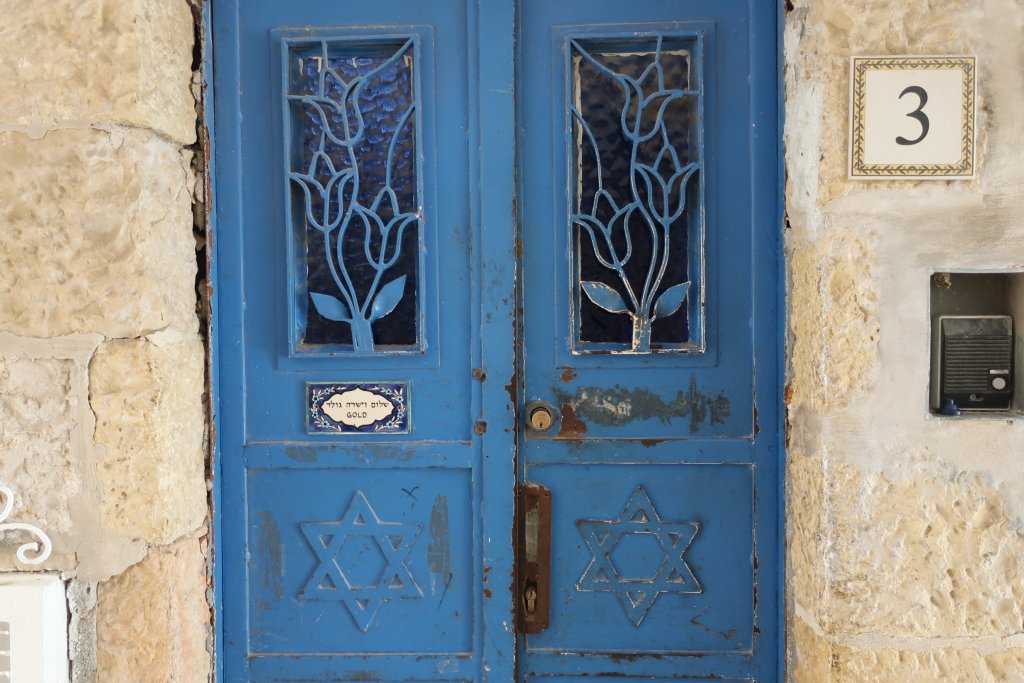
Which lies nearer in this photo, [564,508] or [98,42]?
[98,42]

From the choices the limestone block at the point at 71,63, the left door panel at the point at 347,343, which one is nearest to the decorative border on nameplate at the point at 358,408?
the left door panel at the point at 347,343

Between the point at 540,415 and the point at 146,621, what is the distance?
1056 millimetres

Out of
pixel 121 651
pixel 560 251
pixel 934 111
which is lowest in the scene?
pixel 121 651

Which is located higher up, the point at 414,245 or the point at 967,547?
the point at 414,245

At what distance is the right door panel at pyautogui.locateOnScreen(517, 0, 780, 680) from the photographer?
1.77 meters

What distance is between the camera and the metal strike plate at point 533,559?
71.8 inches

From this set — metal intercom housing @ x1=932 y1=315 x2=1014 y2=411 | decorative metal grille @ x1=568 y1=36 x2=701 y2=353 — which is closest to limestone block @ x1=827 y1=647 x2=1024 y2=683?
metal intercom housing @ x1=932 y1=315 x2=1014 y2=411

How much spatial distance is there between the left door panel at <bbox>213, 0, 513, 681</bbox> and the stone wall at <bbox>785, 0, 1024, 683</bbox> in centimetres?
82

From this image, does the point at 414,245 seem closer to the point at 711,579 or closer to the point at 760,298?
the point at 760,298

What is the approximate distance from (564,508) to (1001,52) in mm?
1434

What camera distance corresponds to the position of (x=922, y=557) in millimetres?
1575

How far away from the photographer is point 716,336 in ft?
5.87

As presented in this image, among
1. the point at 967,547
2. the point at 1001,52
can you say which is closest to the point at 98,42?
the point at 1001,52

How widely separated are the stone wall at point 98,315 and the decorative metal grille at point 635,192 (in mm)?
997
